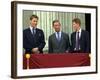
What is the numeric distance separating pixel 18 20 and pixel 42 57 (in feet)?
1.00

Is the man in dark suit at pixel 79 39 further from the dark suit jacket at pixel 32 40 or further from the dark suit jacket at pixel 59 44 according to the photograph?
the dark suit jacket at pixel 32 40

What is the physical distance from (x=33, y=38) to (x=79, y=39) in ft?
1.19

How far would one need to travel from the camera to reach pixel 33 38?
5.65 feet

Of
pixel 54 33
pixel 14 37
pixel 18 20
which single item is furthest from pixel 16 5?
pixel 54 33

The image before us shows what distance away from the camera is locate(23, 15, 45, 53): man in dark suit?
5.55ft

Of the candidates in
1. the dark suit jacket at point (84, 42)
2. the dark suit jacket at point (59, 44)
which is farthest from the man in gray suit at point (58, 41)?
the dark suit jacket at point (84, 42)

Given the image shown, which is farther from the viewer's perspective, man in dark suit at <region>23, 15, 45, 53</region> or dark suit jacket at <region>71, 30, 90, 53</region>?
dark suit jacket at <region>71, 30, 90, 53</region>

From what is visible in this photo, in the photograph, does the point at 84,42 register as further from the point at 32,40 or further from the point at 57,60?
the point at 32,40

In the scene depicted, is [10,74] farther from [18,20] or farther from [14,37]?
[18,20]

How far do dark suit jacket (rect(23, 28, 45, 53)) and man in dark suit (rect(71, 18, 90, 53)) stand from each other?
25 cm

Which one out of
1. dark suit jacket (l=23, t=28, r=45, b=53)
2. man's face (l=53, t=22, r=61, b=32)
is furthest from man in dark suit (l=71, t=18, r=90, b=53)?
dark suit jacket (l=23, t=28, r=45, b=53)

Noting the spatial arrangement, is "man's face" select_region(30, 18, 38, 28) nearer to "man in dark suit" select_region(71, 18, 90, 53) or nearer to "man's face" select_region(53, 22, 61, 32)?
"man's face" select_region(53, 22, 61, 32)

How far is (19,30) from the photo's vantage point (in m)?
1.66

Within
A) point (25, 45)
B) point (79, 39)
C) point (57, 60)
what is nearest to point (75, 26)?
point (79, 39)
